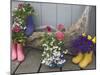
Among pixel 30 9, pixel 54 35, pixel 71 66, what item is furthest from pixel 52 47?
pixel 30 9

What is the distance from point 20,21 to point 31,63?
300 millimetres

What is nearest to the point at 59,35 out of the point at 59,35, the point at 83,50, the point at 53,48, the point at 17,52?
the point at 59,35

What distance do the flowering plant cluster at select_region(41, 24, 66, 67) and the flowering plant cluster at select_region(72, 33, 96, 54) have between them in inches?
3.8

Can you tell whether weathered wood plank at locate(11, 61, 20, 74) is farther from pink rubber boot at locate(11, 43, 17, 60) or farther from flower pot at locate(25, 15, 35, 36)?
flower pot at locate(25, 15, 35, 36)

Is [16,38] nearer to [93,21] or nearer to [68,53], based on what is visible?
[68,53]

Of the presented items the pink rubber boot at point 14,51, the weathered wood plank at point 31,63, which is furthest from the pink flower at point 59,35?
the pink rubber boot at point 14,51

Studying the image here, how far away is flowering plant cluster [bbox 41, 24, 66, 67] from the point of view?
139 centimetres

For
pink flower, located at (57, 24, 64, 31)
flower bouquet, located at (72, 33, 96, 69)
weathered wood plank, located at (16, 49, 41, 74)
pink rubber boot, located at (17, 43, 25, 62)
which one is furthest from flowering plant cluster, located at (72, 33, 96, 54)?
pink rubber boot, located at (17, 43, 25, 62)

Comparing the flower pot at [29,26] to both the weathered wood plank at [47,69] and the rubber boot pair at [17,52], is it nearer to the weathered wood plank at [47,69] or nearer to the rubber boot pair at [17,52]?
the rubber boot pair at [17,52]

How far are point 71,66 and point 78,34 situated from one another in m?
0.24

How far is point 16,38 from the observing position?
4.42 feet

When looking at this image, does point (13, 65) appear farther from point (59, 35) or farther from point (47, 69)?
point (59, 35)

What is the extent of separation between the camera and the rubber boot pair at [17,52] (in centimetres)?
135

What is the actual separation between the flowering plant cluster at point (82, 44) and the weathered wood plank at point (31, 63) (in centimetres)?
27
